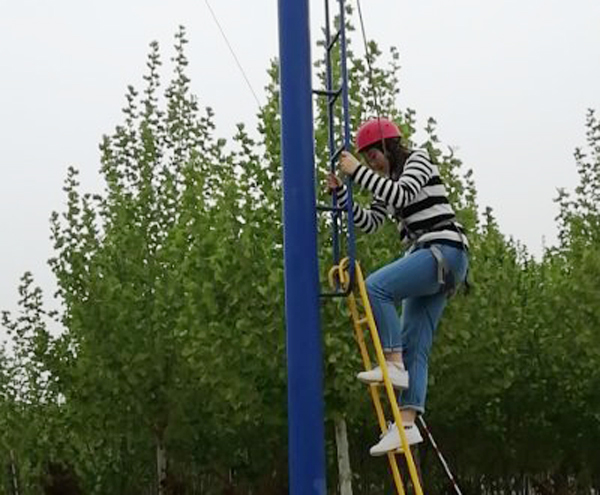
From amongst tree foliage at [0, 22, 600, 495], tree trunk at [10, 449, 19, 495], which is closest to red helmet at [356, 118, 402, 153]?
tree foliage at [0, 22, 600, 495]

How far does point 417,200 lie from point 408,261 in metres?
0.30

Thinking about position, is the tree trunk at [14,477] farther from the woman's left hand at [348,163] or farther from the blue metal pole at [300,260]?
the woman's left hand at [348,163]

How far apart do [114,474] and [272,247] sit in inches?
265

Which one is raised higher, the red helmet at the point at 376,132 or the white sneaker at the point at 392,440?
the red helmet at the point at 376,132

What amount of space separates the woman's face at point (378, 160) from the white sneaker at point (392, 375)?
0.93m

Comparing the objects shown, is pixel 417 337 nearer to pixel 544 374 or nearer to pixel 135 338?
pixel 135 338

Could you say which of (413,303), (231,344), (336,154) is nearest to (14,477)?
(231,344)

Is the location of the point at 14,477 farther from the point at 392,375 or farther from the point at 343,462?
the point at 392,375

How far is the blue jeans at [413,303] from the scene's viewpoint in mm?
4281

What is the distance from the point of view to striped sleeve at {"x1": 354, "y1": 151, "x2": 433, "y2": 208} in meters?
4.30

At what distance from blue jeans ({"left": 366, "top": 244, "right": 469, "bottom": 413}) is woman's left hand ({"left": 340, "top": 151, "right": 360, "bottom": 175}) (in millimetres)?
458

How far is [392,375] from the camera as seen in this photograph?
4.21 meters

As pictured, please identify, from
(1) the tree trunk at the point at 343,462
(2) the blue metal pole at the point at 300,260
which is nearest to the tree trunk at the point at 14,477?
(1) the tree trunk at the point at 343,462

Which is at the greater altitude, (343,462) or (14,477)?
(14,477)
